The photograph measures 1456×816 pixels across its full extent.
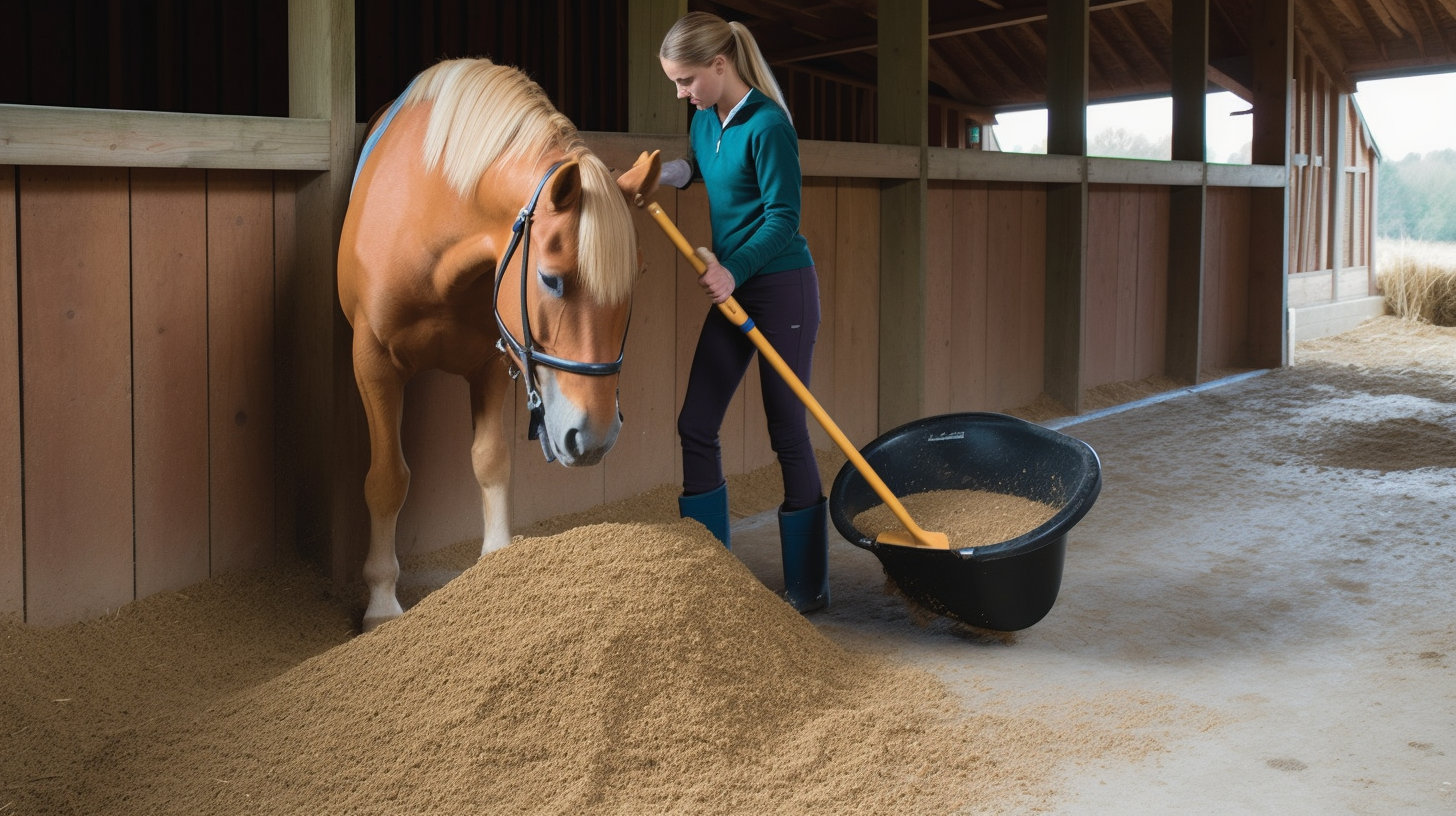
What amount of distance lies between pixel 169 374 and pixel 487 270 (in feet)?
2.75

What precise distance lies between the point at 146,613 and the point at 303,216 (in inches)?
38.7

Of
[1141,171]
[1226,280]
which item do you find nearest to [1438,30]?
[1226,280]

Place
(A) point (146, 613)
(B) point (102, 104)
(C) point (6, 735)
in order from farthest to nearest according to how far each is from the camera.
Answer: (B) point (102, 104) < (A) point (146, 613) < (C) point (6, 735)

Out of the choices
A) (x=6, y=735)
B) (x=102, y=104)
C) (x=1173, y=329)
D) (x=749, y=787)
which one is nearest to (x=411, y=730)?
(x=749, y=787)

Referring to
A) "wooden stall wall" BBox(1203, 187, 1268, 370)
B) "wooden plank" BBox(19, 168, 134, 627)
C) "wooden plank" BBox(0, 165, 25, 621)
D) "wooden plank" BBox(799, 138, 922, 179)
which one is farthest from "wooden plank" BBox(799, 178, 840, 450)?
"wooden stall wall" BBox(1203, 187, 1268, 370)

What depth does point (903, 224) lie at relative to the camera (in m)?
4.53

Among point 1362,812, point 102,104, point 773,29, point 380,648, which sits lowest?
point 1362,812

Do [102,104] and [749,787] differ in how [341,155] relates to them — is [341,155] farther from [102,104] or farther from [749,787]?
[102,104]

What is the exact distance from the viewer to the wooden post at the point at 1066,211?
17.9 ft

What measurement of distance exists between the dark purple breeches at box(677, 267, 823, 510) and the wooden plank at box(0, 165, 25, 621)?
1359 mm

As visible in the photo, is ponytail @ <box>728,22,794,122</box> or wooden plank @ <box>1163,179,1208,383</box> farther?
wooden plank @ <box>1163,179,1208,383</box>

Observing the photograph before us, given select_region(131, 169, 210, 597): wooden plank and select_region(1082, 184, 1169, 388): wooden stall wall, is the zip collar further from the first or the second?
select_region(1082, 184, 1169, 388): wooden stall wall

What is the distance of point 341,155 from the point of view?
109 inches

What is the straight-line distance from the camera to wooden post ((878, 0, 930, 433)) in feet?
14.5
